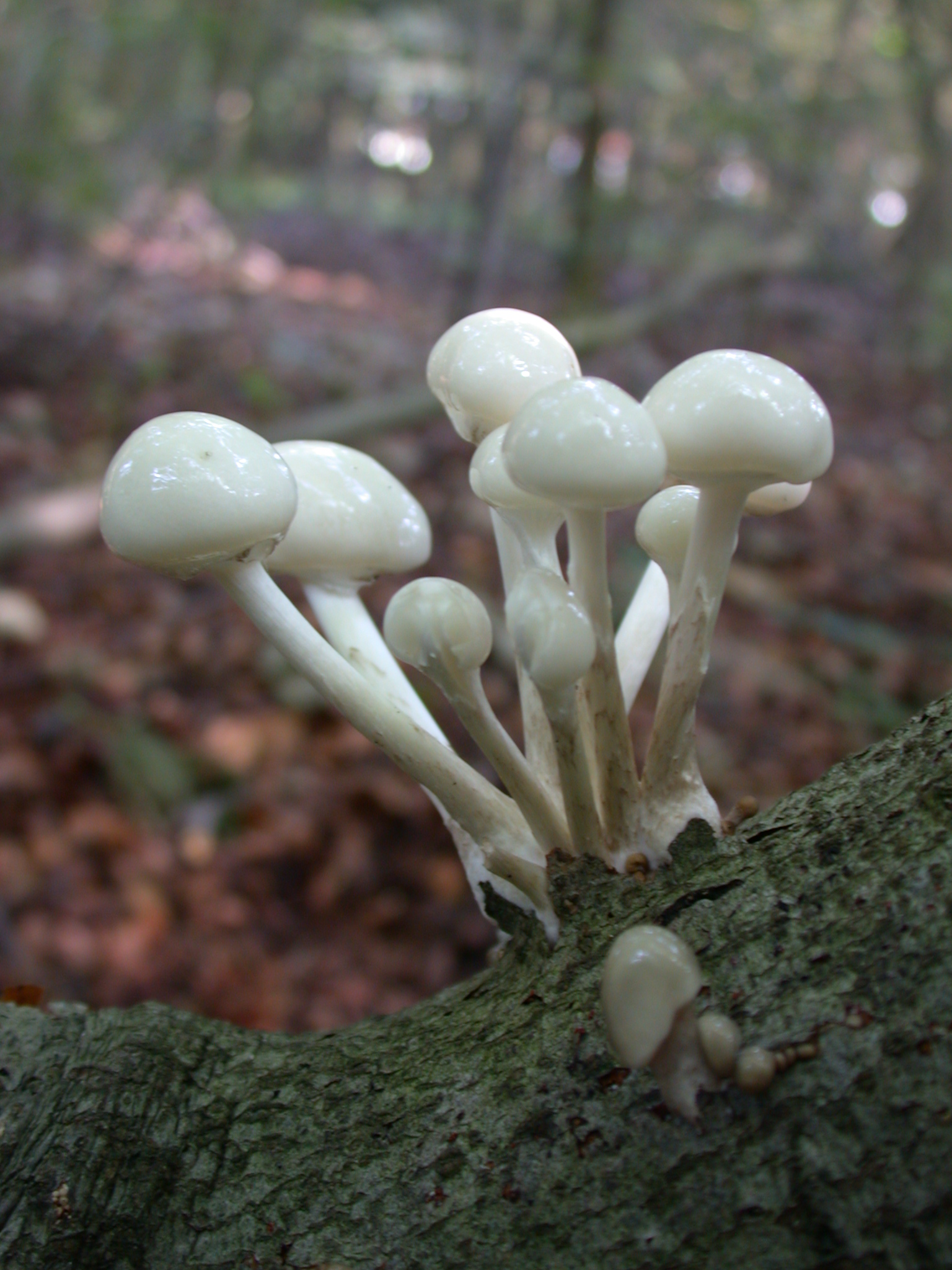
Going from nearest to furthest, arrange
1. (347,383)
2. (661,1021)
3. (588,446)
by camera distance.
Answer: (661,1021)
(588,446)
(347,383)

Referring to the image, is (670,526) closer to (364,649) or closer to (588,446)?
(588,446)

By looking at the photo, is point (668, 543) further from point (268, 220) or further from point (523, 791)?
point (268, 220)

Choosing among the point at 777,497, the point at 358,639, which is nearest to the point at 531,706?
the point at 358,639

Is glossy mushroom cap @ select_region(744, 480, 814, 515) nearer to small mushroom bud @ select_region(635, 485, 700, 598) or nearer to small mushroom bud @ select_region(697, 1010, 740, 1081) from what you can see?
small mushroom bud @ select_region(635, 485, 700, 598)

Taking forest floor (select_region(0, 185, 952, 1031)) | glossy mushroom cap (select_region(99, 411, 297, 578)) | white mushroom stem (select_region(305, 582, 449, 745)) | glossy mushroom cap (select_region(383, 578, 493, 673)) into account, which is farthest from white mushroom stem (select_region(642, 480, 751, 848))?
forest floor (select_region(0, 185, 952, 1031))

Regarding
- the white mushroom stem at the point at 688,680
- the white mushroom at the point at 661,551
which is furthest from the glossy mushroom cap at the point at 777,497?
the white mushroom stem at the point at 688,680

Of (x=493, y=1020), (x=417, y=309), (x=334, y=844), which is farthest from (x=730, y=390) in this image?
(x=417, y=309)

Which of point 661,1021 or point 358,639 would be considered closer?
point 661,1021
